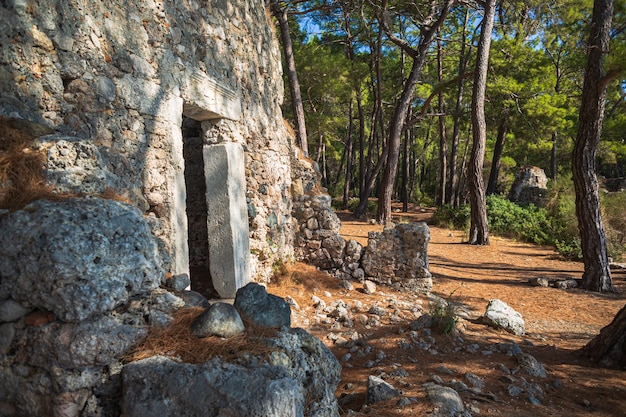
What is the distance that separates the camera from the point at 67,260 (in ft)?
5.97

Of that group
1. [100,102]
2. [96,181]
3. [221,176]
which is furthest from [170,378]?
[221,176]

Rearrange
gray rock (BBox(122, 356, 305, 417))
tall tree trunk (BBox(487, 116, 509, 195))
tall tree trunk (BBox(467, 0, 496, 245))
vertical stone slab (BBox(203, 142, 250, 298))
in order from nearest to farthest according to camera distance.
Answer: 1. gray rock (BBox(122, 356, 305, 417))
2. vertical stone slab (BBox(203, 142, 250, 298))
3. tall tree trunk (BBox(467, 0, 496, 245))
4. tall tree trunk (BBox(487, 116, 509, 195))

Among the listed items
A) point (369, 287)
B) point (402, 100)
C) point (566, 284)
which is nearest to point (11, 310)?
point (369, 287)

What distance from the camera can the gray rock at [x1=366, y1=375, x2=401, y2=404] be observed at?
9.87 feet

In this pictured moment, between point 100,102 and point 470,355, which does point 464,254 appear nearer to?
point 470,355

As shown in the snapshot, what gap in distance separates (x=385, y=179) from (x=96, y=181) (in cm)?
1024

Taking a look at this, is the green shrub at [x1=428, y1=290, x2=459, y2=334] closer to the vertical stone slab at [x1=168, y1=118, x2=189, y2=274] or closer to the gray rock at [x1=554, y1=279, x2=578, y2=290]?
the vertical stone slab at [x1=168, y1=118, x2=189, y2=274]

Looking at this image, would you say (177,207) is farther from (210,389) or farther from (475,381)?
(475,381)

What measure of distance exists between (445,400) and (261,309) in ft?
5.29

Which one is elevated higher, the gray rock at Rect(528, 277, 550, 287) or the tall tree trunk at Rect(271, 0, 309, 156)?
the tall tree trunk at Rect(271, 0, 309, 156)

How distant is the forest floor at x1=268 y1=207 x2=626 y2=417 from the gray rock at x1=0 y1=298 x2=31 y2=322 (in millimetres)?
2170

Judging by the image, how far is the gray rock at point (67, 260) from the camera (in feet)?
5.92

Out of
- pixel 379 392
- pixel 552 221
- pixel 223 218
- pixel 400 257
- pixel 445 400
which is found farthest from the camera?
pixel 552 221

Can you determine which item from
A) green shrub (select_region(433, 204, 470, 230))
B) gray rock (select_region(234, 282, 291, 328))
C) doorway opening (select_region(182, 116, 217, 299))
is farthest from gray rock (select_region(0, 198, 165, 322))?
green shrub (select_region(433, 204, 470, 230))
